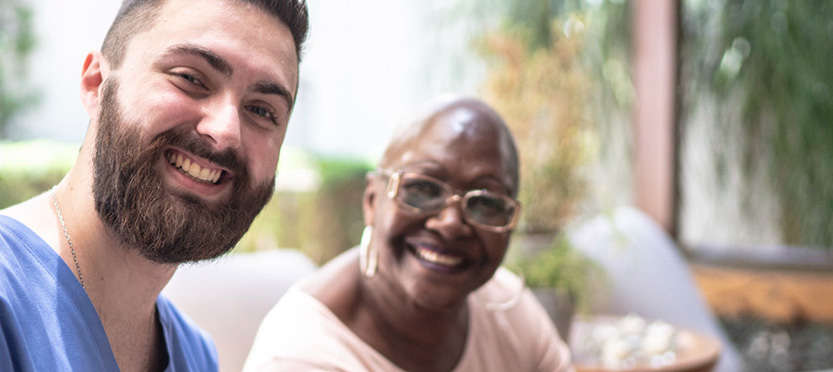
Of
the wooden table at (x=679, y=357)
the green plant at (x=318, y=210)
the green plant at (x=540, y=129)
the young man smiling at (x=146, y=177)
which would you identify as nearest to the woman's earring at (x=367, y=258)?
the young man smiling at (x=146, y=177)

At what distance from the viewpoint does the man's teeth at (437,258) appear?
4.45 feet

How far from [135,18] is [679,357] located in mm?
1979

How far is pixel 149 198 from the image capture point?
91cm

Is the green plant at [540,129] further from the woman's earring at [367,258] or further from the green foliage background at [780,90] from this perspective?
the green foliage background at [780,90]

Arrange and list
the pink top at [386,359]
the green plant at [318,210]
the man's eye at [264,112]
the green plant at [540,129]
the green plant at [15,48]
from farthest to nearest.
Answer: the green plant at [15,48] < the green plant at [318,210] < the green plant at [540,129] < the pink top at [386,359] < the man's eye at [264,112]

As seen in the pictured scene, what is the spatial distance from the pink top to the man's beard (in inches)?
16.4

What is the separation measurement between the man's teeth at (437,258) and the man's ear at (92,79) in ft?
2.06

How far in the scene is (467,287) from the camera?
138cm

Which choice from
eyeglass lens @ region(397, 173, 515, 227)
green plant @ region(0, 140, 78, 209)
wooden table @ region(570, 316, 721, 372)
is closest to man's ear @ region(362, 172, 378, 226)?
eyeglass lens @ region(397, 173, 515, 227)

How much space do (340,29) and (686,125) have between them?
211 cm

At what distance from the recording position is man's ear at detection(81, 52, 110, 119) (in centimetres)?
100

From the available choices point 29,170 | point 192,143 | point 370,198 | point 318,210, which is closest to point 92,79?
point 192,143

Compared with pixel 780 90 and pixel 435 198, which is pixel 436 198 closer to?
pixel 435 198

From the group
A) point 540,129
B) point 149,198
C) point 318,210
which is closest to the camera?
point 149,198
